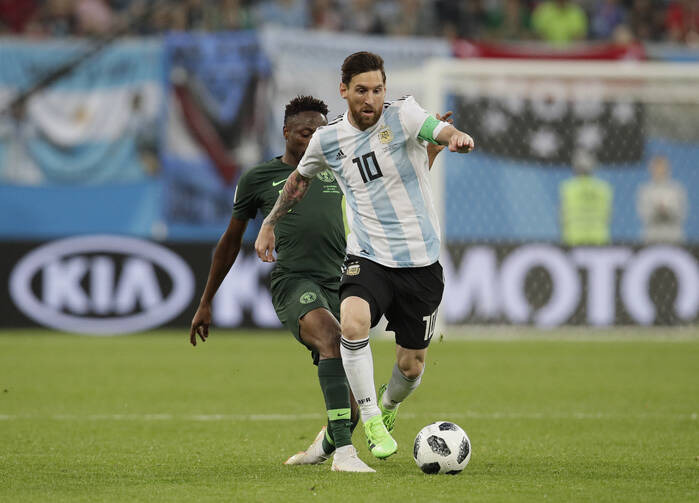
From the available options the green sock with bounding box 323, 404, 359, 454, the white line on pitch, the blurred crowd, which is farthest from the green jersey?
the blurred crowd

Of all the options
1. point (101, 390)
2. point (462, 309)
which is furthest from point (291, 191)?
point (462, 309)

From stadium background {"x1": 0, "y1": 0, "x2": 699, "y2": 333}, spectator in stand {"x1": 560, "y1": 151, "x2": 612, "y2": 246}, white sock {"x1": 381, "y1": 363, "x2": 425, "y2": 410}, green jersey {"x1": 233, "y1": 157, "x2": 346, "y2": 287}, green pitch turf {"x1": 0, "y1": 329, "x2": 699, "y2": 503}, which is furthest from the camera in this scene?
spectator in stand {"x1": 560, "y1": 151, "x2": 612, "y2": 246}

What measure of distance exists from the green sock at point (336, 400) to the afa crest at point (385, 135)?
3.72 feet

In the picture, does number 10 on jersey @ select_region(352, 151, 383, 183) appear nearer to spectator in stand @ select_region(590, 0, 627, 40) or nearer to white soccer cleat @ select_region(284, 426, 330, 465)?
white soccer cleat @ select_region(284, 426, 330, 465)

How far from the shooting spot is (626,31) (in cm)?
1905

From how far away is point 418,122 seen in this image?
6.10m

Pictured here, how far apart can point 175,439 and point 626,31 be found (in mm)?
13464

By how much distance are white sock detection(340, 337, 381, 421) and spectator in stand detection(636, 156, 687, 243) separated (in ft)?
37.7

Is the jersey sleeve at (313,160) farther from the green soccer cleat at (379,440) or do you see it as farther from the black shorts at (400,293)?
the green soccer cleat at (379,440)

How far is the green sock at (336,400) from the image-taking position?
6.17 m

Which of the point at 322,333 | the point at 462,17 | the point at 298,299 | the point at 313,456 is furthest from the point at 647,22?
the point at 313,456

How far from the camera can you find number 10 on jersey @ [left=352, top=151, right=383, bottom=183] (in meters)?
6.23

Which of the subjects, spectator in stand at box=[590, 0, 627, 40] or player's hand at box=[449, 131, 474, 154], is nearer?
player's hand at box=[449, 131, 474, 154]

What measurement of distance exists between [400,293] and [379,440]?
2.65ft
